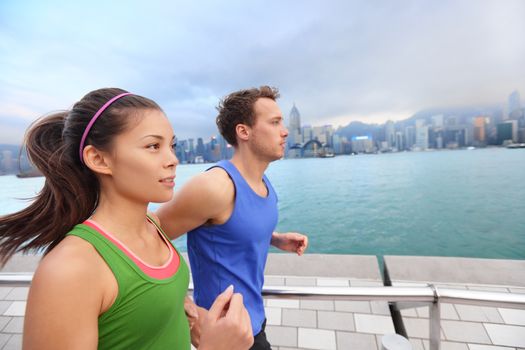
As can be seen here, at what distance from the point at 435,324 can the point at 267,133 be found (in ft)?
3.71

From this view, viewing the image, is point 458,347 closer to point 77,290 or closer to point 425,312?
point 425,312

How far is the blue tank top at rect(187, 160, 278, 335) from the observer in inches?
49.8

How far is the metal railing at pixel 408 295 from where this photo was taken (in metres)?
1.07

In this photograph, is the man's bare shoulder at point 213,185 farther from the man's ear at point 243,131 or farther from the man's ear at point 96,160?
the man's ear at point 96,160

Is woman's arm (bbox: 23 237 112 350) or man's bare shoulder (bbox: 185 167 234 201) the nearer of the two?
woman's arm (bbox: 23 237 112 350)

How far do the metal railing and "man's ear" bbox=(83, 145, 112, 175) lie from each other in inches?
25.8

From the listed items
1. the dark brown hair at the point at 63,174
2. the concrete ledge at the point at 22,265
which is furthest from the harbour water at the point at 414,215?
the dark brown hair at the point at 63,174

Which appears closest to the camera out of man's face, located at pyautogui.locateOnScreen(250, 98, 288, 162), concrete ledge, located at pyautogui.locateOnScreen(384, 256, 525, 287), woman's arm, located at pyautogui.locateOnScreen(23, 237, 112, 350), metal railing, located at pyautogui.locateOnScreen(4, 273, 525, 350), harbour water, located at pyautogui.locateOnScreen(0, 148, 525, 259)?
woman's arm, located at pyautogui.locateOnScreen(23, 237, 112, 350)

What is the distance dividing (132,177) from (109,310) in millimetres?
331

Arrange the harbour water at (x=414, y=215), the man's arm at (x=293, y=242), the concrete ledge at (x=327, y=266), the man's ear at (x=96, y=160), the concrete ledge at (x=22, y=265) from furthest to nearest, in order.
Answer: the harbour water at (x=414, y=215) → the concrete ledge at (x=22, y=265) → the concrete ledge at (x=327, y=266) → the man's arm at (x=293, y=242) → the man's ear at (x=96, y=160)

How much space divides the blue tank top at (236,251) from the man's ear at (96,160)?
→ 0.57 meters

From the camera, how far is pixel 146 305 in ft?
2.28

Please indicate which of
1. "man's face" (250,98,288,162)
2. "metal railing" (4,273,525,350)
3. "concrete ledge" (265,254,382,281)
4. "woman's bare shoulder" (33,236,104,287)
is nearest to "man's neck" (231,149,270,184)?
"man's face" (250,98,288,162)

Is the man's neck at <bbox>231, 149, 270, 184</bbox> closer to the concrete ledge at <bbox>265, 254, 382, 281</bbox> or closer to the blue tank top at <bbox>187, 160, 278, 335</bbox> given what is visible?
the blue tank top at <bbox>187, 160, 278, 335</bbox>
